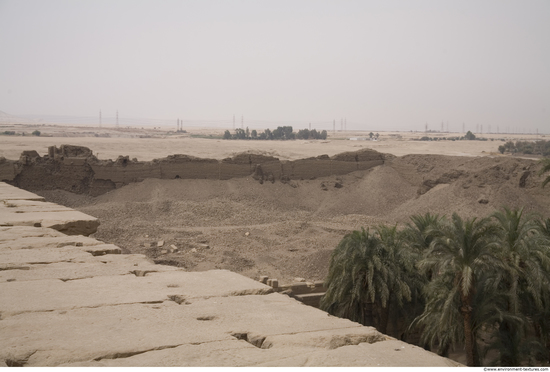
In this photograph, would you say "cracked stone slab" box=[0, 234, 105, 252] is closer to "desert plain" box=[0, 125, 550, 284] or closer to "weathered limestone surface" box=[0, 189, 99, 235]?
"weathered limestone surface" box=[0, 189, 99, 235]

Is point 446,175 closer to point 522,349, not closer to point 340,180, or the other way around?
point 340,180

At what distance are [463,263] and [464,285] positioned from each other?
60cm

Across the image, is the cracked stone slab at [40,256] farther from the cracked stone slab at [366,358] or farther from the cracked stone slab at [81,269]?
the cracked stone slab at [366,358]

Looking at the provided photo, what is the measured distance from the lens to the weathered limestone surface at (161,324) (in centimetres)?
333

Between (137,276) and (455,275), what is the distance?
770cm

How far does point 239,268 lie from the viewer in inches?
741

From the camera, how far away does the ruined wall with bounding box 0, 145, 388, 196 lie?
91.3ft

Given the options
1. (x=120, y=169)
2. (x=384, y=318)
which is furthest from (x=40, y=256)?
(x=120, y=169)

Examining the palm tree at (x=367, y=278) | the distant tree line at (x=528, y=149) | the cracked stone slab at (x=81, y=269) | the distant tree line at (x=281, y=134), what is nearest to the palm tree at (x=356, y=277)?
the palm tree at (x=367, y=278)

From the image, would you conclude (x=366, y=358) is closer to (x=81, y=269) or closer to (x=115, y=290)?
(x=115, y=290)

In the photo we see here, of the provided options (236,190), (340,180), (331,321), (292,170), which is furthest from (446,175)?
(331,321)

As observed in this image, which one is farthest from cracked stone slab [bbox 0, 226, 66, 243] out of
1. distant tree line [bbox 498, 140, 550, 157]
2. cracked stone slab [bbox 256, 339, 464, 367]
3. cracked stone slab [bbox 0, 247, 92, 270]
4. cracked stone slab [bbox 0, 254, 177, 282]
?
distant tree line [bbox 498, 140, 550, 157]

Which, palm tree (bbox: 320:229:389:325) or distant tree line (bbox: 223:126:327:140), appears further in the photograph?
distant tree line (bbox: 223:126:327:140)

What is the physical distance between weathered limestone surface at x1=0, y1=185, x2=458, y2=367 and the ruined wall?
24.0 meters
